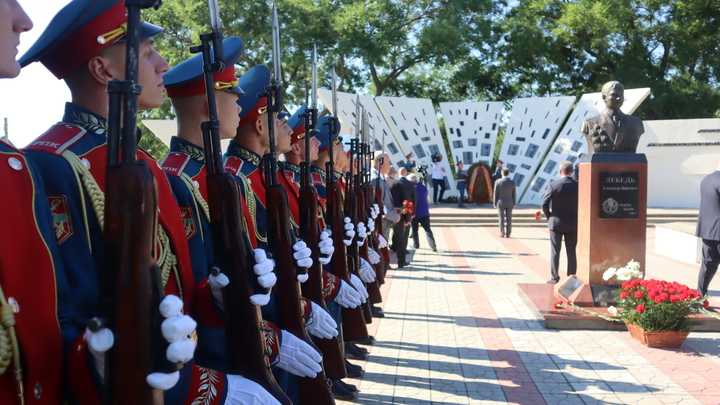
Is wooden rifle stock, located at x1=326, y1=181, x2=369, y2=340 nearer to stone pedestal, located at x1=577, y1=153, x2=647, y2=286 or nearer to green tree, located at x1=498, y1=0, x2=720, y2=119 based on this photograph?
stone pedestal, located at x1=577, y1=153, x2=647, y2=286

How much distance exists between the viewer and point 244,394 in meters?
1.54

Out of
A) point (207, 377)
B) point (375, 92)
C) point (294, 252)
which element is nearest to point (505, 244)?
point (294, 252)

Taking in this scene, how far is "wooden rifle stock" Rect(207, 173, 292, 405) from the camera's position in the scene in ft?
6.02

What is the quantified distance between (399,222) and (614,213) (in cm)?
421

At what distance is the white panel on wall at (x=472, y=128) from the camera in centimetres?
2241

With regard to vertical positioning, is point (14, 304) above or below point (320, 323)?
above

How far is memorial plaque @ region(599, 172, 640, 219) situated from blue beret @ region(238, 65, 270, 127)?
4.43m

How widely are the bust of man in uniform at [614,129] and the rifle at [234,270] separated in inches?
222

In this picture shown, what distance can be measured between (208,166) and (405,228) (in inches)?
361

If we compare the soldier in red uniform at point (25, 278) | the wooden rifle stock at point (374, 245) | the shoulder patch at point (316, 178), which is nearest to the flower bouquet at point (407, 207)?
the wooden rifle stock at point (374, 245)

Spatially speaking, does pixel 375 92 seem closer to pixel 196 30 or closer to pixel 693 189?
pixel 196 30

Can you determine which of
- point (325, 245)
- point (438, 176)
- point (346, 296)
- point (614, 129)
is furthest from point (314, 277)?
point (438, 176)

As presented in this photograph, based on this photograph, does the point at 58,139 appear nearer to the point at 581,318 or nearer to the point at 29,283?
the point at 29,283

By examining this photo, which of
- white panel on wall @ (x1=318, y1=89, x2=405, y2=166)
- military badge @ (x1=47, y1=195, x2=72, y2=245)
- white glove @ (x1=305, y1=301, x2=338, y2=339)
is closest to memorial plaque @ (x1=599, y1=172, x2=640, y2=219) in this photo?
white glove @ (x1=305, y1=301, x2=338, y2=339)
